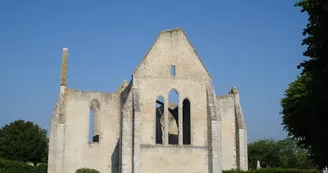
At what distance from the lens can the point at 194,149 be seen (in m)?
27.8

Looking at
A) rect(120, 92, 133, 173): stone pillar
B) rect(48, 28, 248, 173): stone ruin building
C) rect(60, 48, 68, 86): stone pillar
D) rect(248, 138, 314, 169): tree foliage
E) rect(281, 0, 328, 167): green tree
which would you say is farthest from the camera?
rect(248, 138, 314, 169): tree foliage

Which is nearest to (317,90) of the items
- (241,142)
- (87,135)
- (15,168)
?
(241,142)

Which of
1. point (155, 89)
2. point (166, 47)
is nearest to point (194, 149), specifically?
point (155, 89)

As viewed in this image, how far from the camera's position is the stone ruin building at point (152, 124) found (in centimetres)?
2695

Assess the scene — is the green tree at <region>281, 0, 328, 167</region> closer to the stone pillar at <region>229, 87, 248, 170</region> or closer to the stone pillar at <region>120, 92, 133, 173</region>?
the stone pillar at <region>120, 92, 133, 173</region>

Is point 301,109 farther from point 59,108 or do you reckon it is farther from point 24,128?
point 24,128

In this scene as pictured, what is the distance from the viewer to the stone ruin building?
26953mm

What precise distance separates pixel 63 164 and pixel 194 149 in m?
8.60

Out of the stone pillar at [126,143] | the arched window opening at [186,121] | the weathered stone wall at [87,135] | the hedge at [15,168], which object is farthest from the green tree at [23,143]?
the stone pillar at [126,143]

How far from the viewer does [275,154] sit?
62031mm

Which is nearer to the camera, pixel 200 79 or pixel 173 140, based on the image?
pixel 200 79

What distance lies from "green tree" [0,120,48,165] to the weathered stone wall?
18979mm

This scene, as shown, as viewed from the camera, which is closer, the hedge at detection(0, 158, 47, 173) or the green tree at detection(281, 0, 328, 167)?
the green tree at detection(281, 0, 328, 167)

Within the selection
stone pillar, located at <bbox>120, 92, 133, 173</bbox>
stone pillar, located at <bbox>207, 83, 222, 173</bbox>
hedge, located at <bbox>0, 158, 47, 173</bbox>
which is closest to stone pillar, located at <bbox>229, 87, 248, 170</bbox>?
→ stone pillar, located at <bbox>207, 83, 222, 173</bbox>
